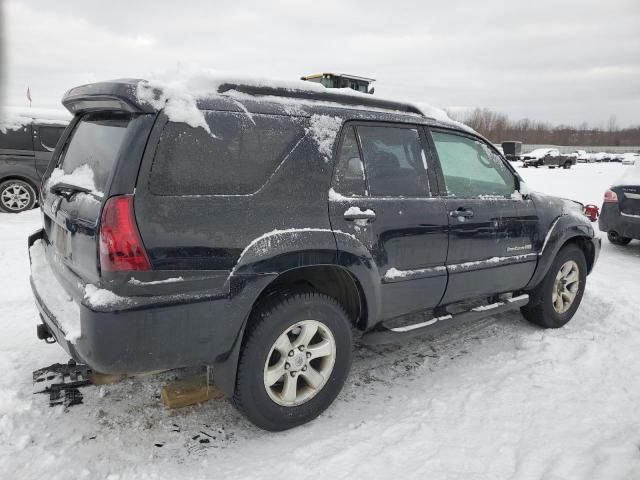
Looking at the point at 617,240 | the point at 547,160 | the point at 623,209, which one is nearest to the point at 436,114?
the point at 623,209

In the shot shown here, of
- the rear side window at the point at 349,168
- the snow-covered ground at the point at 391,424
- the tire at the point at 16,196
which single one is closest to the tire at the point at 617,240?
the snow-covered ground at the point at 391,424

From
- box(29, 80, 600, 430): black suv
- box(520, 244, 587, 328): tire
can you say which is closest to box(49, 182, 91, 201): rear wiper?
box(29, 80, 600, 430): black suv

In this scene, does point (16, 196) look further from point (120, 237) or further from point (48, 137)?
point (120, 237)

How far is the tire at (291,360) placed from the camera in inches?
101

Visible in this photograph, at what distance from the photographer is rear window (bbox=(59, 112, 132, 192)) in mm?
2410

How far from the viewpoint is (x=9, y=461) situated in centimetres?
241

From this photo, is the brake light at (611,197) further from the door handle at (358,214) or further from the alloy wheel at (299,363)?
the alloy wheel at (299,363)

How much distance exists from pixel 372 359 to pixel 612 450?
64.2 inches

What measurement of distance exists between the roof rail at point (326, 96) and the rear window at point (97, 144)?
57 centimetres

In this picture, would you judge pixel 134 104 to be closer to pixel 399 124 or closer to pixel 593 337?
pixel 399 124

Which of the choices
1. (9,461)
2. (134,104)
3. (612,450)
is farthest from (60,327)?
(612,450)

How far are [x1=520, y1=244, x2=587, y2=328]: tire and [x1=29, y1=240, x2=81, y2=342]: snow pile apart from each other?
3695mm

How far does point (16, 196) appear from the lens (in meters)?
9.33

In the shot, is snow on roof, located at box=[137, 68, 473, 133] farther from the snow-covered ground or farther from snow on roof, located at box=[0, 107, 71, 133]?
snow on roof, located at box=[0, 107, 71, 133]
